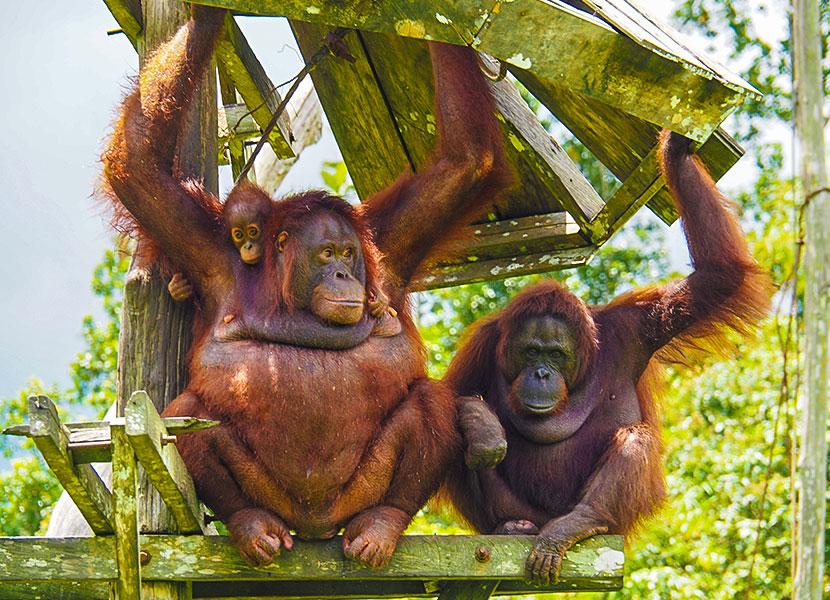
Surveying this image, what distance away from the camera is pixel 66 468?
3963mm

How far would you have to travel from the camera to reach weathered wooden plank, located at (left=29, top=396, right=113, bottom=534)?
3.63 metres

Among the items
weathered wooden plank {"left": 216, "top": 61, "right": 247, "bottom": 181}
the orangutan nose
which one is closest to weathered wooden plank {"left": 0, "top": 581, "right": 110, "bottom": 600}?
the orangutan nose

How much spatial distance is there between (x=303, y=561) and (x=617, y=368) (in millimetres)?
2058

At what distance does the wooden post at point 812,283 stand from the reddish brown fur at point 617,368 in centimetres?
276

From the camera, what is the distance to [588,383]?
19.2ft

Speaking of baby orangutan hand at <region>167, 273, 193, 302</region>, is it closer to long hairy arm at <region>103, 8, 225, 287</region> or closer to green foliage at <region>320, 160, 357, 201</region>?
long hairy arm at <region>103, 8, 225, 287</region>

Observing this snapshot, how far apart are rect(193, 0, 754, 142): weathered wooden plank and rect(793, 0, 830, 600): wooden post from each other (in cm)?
149

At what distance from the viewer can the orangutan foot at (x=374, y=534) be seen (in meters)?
4.51

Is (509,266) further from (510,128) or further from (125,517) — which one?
(125,517)

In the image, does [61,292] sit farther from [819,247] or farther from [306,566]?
[819,247]

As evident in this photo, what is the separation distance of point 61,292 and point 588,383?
29.1m

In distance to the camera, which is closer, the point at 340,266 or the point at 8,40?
the point at 340,266

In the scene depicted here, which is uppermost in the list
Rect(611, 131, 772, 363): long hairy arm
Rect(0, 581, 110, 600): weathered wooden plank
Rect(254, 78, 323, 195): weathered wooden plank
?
Rect(254, 78, 323, 195): weathered wooden plank

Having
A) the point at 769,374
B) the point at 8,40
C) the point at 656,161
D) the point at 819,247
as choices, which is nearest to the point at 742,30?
the point at 769,374
